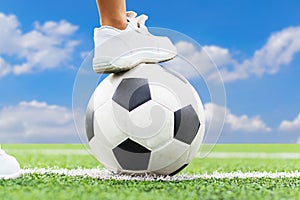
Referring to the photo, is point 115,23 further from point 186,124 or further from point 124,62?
point 186,124

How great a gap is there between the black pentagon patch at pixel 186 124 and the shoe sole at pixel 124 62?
0.49 m

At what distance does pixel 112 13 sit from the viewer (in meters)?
3.72

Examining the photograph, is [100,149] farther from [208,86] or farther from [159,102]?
[208,86]

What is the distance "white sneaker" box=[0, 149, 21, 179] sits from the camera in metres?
3.40

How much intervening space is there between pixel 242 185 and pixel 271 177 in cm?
75

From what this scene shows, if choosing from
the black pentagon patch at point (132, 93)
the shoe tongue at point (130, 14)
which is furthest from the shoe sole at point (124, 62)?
the shoe tongue at point (130, 14)

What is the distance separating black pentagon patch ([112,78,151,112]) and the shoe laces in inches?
21.5

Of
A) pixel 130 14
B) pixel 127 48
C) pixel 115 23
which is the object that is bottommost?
pixel 127 48

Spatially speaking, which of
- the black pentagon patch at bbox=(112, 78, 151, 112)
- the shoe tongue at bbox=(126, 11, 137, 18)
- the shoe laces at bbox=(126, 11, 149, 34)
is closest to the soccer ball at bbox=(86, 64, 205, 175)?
the black pentagon patch at bbox=(112, 78, 151, 112)

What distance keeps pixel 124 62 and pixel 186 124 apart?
2.11 feet

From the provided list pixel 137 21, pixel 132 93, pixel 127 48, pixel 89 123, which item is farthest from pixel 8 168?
pixel 137 21

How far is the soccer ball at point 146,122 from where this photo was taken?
10.9ft

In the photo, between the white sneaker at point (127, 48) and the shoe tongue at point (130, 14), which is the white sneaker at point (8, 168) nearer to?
the white sneaker at point (127, 48)

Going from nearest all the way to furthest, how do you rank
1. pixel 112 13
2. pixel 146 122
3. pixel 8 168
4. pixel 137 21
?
pixel 146 122 < pixel 8 168 < pixel 112 13 < pixel 137 21
